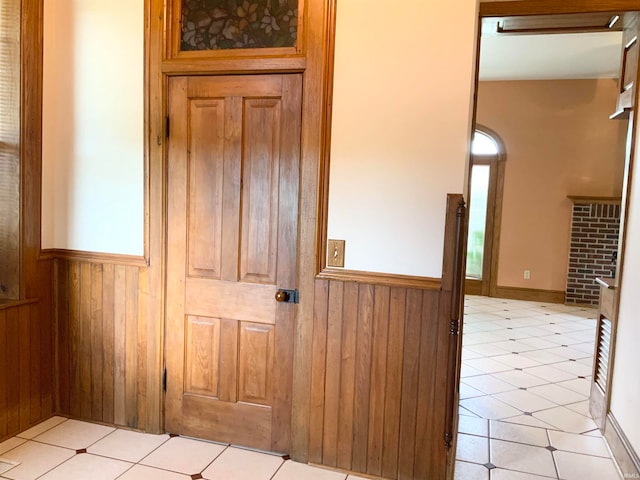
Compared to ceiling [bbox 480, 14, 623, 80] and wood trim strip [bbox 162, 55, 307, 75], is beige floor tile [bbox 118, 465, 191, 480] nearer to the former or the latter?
wood trim strip [bbox 162, 55, 307, 75]

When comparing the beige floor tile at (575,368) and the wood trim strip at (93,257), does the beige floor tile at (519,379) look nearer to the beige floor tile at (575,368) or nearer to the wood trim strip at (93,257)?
the beige floor tile at (575,368)

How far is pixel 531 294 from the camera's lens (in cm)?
662

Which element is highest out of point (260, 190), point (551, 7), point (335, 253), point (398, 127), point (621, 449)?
point (551, 7)

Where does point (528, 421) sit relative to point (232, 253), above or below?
below

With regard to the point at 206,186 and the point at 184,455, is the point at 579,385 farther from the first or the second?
the point at 206,186

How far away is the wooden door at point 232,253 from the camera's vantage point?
Result: 90.9 inches

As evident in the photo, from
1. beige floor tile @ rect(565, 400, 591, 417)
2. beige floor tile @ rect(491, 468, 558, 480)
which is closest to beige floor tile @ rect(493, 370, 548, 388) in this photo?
beige floor tile @ rect(565, 400, 591, 417)

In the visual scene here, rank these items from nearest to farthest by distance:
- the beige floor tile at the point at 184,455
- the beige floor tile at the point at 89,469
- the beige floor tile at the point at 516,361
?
the beige floor tile at the point at 89,469 < the beige floor tile at the point at 184,455 < the beige floor tile at the point at 516,361

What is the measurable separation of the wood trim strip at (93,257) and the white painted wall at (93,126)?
1.4 inches

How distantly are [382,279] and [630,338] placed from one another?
1.40 m

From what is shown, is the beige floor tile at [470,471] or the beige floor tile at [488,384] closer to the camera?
the beige floor tile at [470,471]

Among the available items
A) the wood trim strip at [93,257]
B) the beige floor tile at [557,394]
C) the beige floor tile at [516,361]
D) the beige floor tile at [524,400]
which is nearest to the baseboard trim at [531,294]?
the beige floor tile at [516,361]

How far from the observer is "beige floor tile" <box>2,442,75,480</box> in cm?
215

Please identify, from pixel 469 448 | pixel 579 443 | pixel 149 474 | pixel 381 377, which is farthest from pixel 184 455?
pixel 579 443
